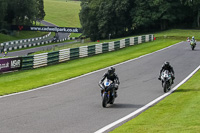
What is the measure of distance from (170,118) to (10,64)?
57.4 ft

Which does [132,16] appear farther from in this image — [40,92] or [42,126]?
[42,126]

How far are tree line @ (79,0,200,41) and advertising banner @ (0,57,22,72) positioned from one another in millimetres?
52012

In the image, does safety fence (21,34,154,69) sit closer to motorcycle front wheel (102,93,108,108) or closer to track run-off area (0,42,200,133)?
track run-off area (0,42,200,133)

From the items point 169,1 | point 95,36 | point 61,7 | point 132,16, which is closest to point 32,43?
point 95,36

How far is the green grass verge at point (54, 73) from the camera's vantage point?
840 inches

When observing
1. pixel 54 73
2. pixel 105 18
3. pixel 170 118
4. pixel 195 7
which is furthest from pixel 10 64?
pixel 195 7

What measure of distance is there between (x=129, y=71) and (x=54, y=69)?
19.0 ft

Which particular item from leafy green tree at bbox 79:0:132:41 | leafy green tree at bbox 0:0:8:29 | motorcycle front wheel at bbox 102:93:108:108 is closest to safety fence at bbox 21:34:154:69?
motorcycle front wheel at bbox 102:93:108:108

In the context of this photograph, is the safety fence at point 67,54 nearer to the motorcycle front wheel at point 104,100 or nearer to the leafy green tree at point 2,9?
the motorcycle front wheel at point 104,100

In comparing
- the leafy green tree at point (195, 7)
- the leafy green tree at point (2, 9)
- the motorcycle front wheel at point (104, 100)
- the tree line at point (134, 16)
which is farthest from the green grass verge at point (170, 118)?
the leafy green tree at point (2, 9)

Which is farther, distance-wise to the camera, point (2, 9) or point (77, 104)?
point (2, 9)

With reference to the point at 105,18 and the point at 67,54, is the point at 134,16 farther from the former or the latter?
the point at 67,54

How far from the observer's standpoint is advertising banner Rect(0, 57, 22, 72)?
26250 mm

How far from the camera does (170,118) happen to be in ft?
38.9
